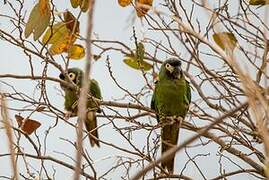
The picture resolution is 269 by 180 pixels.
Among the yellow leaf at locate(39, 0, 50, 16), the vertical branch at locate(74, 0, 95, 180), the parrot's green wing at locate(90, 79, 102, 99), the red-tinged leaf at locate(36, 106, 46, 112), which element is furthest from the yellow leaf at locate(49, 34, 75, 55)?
the parrot's green wing at locate(90, 79, 102, 99)

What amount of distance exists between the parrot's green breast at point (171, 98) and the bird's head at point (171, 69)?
39 mm

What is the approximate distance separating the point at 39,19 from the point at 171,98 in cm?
151

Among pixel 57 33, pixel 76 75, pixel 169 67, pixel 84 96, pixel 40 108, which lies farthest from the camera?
A: pixel 76 75

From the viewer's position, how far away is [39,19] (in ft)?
4.60

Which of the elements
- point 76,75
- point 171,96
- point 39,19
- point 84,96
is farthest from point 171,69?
point 84,96

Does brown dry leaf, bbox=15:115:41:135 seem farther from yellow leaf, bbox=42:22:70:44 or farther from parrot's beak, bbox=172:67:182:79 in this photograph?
parrot's beak, bbox=172:67:182:79

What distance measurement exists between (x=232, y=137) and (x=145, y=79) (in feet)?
1.66

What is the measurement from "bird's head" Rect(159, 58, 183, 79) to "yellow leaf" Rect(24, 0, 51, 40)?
1360 millimetres

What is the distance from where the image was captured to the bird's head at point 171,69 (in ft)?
8.94

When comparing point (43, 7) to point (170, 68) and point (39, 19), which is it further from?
point (170, 68)

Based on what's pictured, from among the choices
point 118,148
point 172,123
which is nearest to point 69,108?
point 172,123

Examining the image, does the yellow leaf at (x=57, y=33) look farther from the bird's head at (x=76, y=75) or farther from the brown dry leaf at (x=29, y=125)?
the bird's head at (x=76, y=75)

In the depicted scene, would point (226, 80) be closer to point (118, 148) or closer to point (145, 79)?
point (145, 79)

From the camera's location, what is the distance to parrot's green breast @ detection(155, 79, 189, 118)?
281 cm
